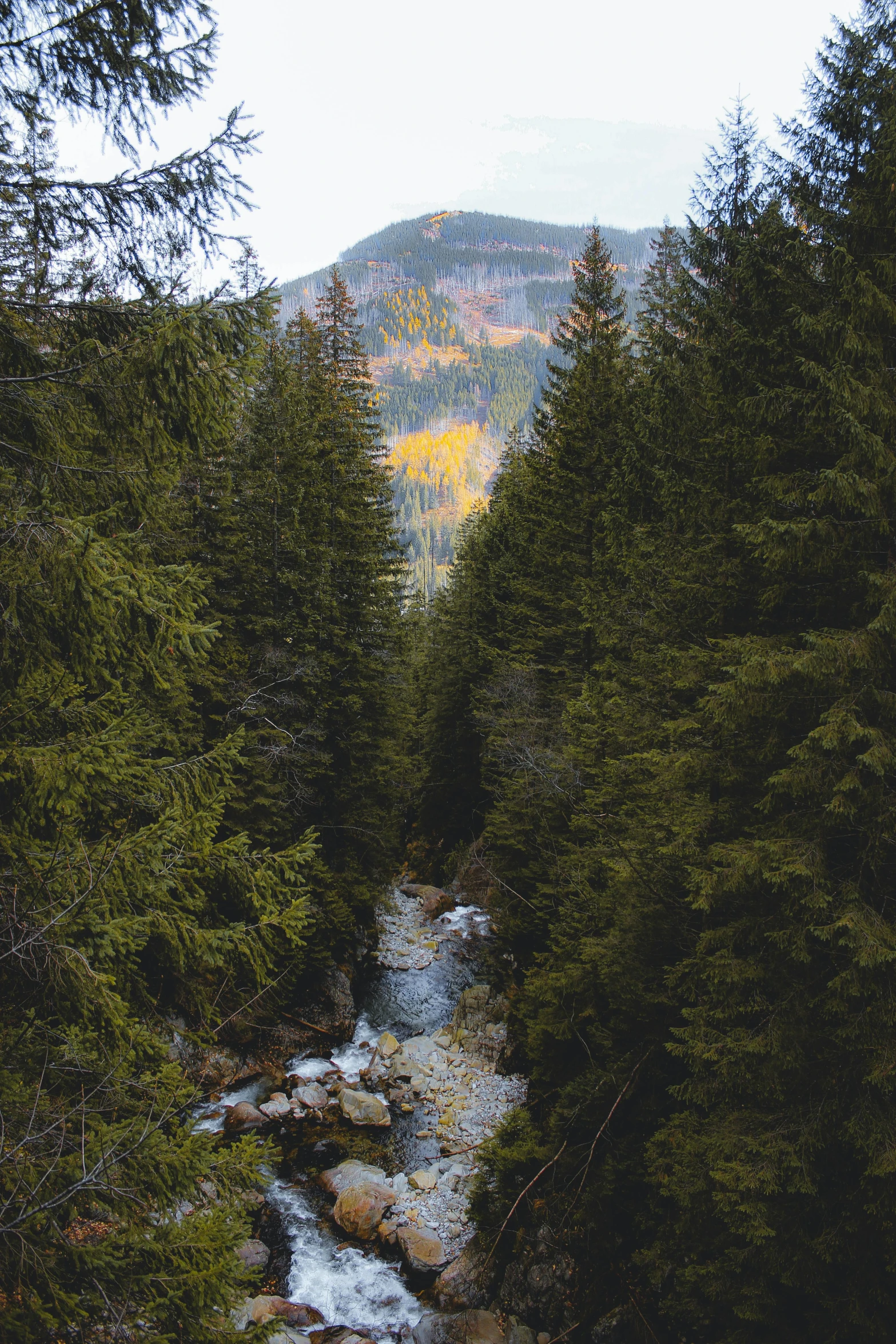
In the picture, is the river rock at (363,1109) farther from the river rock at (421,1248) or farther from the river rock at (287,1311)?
the river rock at (287,1311)

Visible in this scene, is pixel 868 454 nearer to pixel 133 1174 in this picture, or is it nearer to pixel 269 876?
pixel 269 876

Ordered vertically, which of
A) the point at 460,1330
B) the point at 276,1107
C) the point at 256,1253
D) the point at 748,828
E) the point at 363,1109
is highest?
the point at 748,828

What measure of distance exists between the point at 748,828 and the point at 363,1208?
897 centimetres

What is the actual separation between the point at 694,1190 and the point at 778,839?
10.6 ft

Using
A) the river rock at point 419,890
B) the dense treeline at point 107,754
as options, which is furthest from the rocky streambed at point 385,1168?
the river rock at point 419,890

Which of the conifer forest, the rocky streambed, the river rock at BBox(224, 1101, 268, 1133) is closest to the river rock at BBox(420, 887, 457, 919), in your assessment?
the rocky streambed

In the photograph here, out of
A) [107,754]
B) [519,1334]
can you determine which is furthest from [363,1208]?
[107,754]

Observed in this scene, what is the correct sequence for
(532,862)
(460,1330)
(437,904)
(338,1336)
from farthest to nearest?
(437,904)
(532,862)
(338,1336)
(460,1330)

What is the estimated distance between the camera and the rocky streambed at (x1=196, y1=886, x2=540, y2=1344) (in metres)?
8.62

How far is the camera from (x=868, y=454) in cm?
545

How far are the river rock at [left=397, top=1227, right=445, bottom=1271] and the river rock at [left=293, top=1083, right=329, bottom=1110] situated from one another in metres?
3.40

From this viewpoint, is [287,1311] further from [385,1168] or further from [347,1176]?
[385,1168]

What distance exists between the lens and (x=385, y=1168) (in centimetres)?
1133

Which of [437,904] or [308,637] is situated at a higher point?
[308,637]
